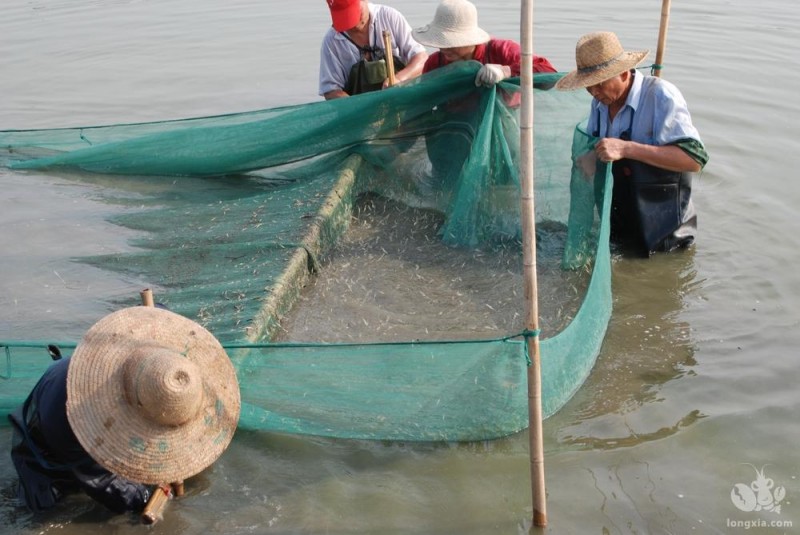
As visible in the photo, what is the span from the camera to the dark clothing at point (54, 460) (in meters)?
2.97

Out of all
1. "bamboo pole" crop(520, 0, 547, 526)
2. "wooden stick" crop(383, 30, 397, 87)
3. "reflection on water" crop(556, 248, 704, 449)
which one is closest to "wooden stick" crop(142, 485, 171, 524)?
"bamboo pole" crop(520, 0, 547, 526)

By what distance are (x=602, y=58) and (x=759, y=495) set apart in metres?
2.24

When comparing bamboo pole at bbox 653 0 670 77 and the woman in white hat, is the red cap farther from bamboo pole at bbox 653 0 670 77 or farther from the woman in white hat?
bamboo pole at bbox 653 0 670 77

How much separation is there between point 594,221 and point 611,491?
163 cm

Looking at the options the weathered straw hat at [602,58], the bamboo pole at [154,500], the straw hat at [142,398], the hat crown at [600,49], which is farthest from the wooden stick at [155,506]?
the hat crown at [600,49]

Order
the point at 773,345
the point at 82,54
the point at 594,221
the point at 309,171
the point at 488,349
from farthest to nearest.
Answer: the point at 82,54, the point at 309,171, the point at 594,221, the point at 773,345, the point at 488,349

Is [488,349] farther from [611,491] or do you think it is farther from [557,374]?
[611,491]

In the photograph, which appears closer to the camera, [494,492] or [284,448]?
[494,492]

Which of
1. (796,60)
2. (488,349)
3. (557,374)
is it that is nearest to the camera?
(488,349)

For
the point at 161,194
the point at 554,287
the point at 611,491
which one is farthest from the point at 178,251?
the point at 611,491

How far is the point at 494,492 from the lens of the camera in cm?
329

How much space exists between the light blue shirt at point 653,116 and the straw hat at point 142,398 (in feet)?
8.93

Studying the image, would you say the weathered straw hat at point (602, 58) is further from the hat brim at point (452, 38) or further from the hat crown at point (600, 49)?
→ the hat brim at point (452, 38)

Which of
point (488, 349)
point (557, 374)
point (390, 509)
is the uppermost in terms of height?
point (488, 349)
